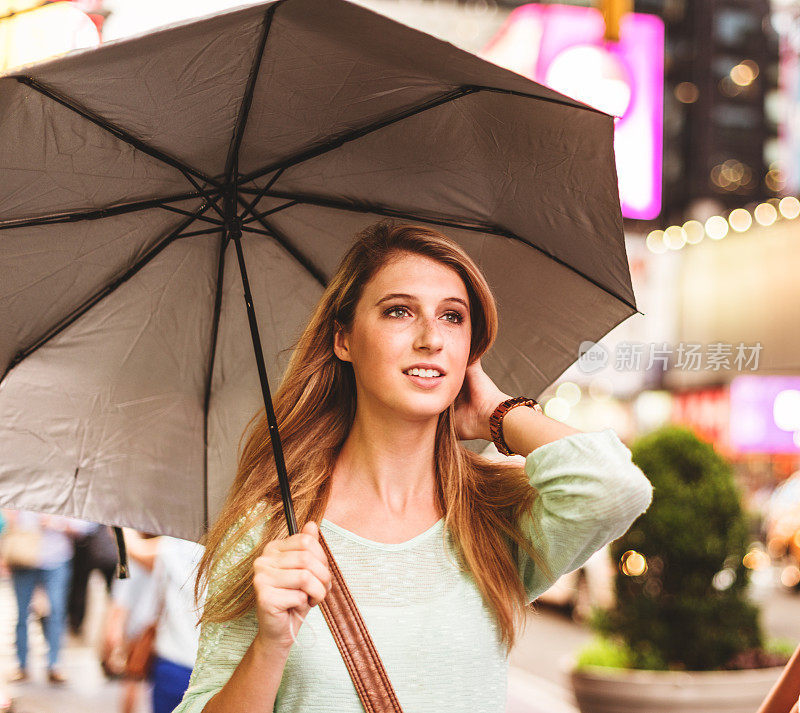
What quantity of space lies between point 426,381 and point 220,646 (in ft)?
2.34

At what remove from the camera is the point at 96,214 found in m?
2.19

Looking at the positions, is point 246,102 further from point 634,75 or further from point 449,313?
point 634,75

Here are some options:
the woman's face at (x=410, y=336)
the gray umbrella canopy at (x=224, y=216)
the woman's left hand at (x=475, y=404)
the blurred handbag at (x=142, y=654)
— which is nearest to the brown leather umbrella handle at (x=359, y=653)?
the woman's face at (x=410, y=336)

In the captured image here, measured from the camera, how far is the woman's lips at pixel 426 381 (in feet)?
6.40

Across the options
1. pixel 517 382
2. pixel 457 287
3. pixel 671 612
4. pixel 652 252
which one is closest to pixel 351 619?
pixel 457 287

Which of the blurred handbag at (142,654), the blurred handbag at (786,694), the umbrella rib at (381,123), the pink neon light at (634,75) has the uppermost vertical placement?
the pink neon light at (634,75)

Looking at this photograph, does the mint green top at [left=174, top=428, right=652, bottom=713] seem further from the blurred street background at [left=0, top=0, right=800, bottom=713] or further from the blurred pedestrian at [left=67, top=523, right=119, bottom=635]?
the blurred pedestrian at [left=67, top=523, right=119, bottom=635]

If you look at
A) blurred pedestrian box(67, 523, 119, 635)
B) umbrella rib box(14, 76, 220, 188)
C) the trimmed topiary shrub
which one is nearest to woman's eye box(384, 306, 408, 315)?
umbrella rib box(14, 76, 220, 188)

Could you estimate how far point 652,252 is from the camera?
21750mm

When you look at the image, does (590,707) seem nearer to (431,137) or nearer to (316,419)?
(316,419)

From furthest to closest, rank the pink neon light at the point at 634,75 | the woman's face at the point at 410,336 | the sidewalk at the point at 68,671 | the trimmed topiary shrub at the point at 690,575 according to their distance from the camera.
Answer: the pink neon light at the point at 634,75
the sidewalk at the point at 68,671
the trimmed topiary shrub at the point at 690,575
the woman's face at the point at 410,336

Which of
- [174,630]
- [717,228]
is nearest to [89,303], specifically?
[174,630]

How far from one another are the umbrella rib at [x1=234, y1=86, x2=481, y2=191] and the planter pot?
4.02 meters

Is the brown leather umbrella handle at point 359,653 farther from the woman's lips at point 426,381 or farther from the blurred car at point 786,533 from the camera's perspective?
the blurred car at point 786,533
